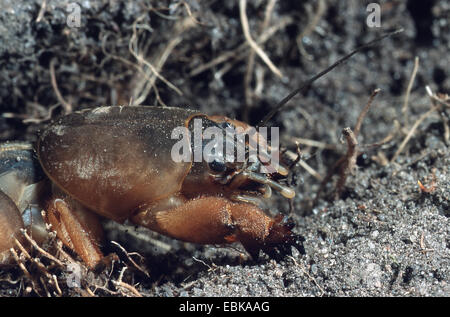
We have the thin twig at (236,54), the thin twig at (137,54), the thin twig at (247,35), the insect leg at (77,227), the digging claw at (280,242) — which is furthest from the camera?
the thin twig at (236,54)

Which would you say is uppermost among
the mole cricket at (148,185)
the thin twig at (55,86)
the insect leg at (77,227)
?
the thin twig at (55,86)

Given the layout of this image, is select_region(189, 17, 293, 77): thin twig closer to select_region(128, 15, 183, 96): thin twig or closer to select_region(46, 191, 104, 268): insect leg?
select_region(128, 15, 183, 96): thin twig

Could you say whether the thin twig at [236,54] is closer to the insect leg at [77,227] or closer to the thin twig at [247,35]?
the thin twig at [247,35]

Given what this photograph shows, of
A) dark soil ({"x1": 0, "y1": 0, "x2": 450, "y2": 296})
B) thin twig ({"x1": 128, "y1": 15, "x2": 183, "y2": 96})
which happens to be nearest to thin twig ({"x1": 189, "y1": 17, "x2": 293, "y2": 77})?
dark soil ({"x1": 0, "y1": 0, "x2": 450, "y2": 296})

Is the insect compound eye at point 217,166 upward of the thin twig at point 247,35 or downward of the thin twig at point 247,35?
downward

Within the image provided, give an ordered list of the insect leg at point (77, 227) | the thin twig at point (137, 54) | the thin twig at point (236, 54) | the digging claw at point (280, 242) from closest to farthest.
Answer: the digging claw at point (280, 242)
the insect leg at point (77, 227)
the thin twig at point (137, 54)
the thin twig at point (236, 54)

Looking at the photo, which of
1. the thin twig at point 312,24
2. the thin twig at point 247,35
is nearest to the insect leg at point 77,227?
the thin twig at point 247,35

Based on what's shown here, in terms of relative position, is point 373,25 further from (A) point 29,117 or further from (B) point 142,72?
(A) point 29,117

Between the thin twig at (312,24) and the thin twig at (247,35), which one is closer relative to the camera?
the thin twig at (247,35)

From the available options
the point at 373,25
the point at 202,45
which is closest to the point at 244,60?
the point at 202,45
